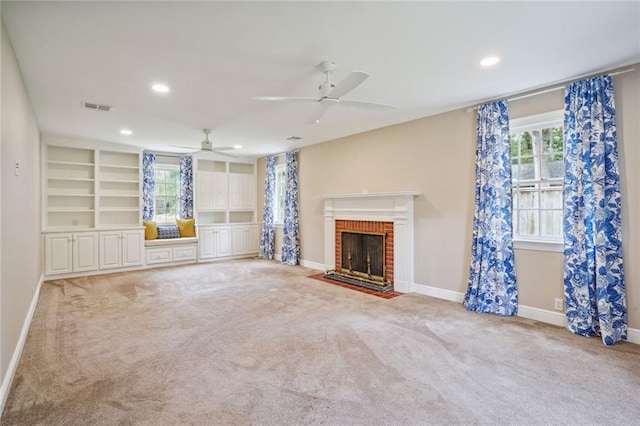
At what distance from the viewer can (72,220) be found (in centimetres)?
667

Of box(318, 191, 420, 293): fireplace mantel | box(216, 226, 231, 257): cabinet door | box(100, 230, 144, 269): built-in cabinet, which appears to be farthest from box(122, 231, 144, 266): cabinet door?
box(318, 191, 420, 293): fireplace mantel

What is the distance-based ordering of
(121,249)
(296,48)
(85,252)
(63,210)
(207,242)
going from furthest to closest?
(207,242)
(121,249)
(63,210)
(85,252)
(296,48)

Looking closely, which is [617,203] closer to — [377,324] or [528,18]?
[528,18]

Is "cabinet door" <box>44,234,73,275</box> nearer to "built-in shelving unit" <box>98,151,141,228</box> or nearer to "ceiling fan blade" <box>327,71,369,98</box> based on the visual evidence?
"built-in shelving unit" <box>98,151,141,228</box>

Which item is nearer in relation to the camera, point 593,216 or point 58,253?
point 593,216

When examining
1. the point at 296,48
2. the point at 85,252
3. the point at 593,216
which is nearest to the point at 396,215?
the point at 593,216

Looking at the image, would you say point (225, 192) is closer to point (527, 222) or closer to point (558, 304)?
point (527, 222)

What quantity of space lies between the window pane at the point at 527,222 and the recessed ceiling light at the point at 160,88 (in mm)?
4460

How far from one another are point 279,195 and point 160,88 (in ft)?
15.8

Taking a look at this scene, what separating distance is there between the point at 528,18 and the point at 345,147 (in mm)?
4004

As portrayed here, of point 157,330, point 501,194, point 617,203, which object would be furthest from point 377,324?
point 617,203

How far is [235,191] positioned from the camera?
28.1 feet

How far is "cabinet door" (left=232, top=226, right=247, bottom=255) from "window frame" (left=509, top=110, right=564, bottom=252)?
630 centimetres

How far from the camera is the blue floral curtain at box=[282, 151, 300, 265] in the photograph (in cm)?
727
